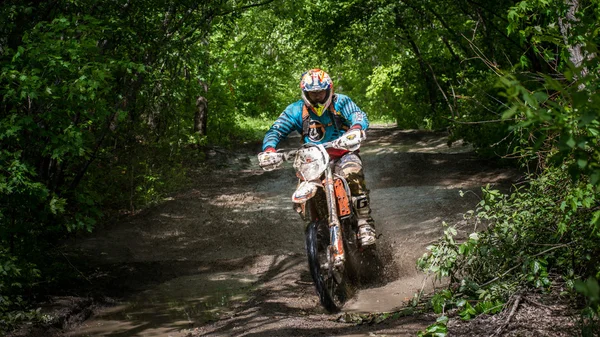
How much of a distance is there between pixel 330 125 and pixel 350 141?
2.33ft

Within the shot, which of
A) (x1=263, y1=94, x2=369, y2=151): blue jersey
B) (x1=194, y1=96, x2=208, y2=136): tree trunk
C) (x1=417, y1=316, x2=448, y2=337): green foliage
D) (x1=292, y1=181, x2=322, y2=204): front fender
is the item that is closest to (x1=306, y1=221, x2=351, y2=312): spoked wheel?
(x1=292, y1=181, x2=322, y2=204): front fender

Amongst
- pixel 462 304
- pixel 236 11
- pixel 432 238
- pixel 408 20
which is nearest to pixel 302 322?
pixel 462 304

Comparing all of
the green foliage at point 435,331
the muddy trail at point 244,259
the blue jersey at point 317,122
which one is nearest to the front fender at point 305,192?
the blue jersey at point 317,122

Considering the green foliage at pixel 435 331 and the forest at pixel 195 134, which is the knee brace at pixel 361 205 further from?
the green foliage at pixel 435 331

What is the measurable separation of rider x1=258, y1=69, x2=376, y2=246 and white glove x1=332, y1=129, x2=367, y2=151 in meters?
0.03

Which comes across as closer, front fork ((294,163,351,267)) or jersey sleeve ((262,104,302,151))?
front fork ((294,163,351,267))

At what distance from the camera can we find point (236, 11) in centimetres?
1100

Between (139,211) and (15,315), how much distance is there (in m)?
6.14

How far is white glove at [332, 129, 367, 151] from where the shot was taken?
6.42 metres

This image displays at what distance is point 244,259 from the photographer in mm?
8820

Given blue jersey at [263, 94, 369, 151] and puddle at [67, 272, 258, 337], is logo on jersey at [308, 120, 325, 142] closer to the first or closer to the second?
blue jersey at [263, 94, 369, 151]

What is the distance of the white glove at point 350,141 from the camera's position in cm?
642

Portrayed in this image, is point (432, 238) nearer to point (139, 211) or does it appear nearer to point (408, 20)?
point (139, 211)

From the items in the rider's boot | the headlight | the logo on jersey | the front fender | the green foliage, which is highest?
the logo on jersey
